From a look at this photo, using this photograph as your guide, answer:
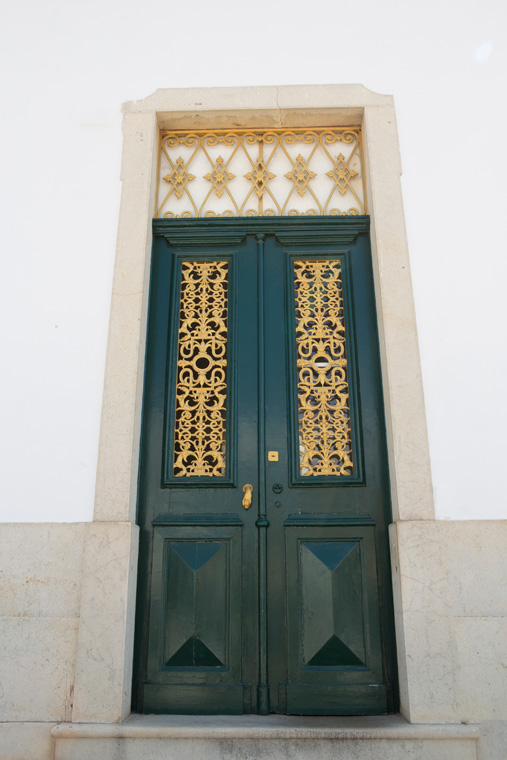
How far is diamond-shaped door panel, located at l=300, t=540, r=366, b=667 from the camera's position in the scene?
320 centimetres

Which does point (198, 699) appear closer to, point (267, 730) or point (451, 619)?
point (267, 730)

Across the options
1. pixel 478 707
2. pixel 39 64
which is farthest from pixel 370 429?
pixel 39 64

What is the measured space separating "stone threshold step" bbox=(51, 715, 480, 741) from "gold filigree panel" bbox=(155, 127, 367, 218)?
2.93m

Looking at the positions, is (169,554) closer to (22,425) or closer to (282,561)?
(282,561)

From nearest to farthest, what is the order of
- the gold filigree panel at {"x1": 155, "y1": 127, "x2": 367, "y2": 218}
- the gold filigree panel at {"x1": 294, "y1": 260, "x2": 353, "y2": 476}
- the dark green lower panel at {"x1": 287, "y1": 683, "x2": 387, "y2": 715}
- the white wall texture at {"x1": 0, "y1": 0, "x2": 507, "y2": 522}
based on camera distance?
the dark green lower panel at {"x1": 287, "y1": 683, "x2": 387, "y2": 715}
the white wall texture at {"x1": 0, "y1": 0, "x2": 507, "y2": 522}
the gold filigree panel at {"x1": 294, "y1": 260, "x2": 353, "y2": 476}
the gold filigree panel at {"x1": 155, "y1": 127, "x2": 367, "y2": 218}

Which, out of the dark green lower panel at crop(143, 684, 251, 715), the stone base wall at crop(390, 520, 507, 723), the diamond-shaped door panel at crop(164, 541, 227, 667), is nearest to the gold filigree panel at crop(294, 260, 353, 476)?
the stone base wall at crop(390, 520, 507, 723)

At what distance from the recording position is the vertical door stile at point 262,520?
3.16m

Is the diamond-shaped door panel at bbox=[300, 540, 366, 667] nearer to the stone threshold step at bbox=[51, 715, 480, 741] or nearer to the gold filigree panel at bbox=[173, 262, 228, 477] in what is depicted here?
the stone threshold step at bbox=[51, 715, 480, 741]

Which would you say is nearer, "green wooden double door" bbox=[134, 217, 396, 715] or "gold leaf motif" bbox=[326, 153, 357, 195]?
"green wooden double door" bbox=[134, 217, 396, 715]

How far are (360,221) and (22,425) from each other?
2.42 meters

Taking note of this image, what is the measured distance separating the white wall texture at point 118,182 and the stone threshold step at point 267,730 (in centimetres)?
100

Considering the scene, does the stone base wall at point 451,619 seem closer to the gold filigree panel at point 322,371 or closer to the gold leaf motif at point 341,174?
the gold filigree panel at point 322,371

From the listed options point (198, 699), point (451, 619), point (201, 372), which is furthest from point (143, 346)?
point (451, 619)

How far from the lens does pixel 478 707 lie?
2.90 m
